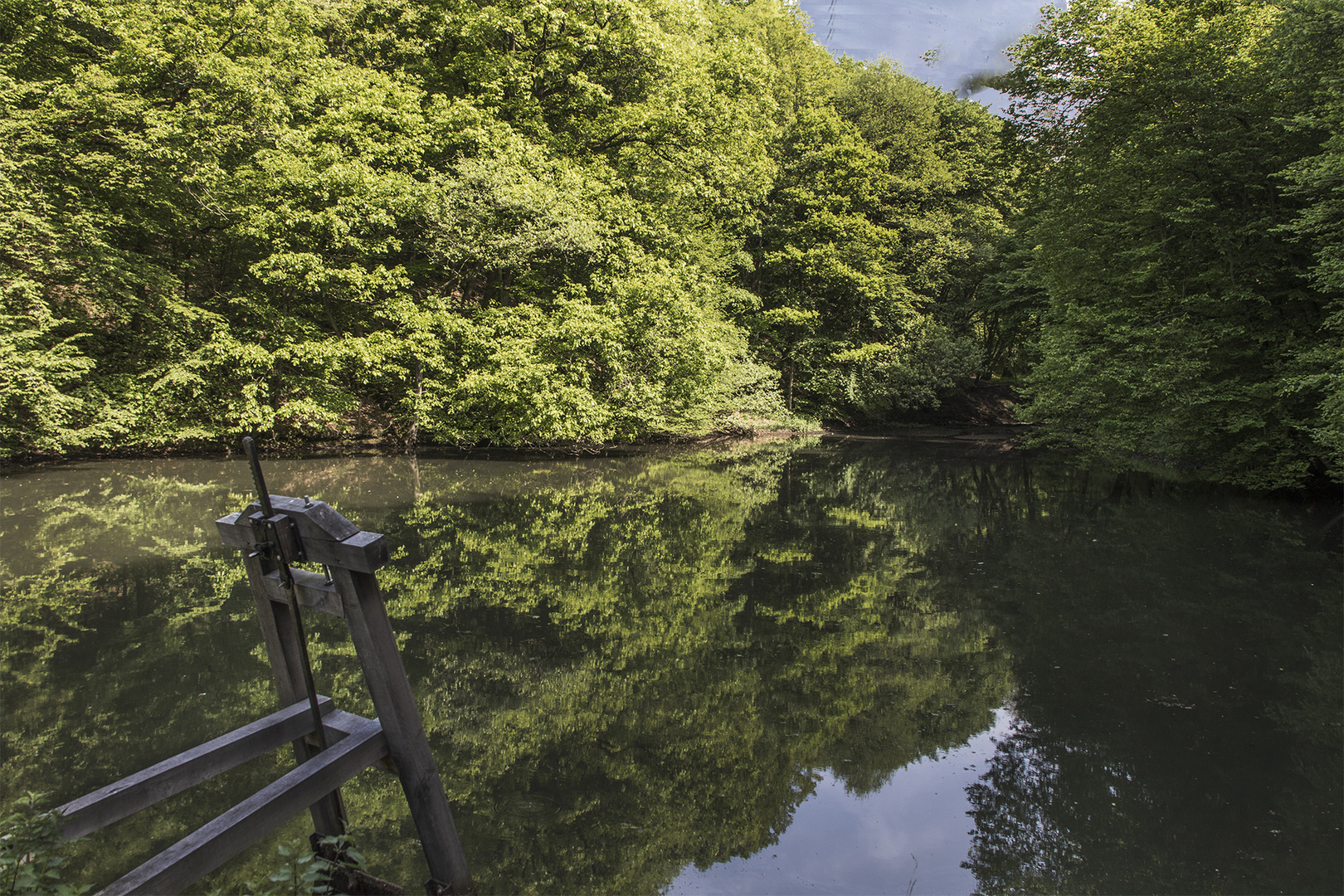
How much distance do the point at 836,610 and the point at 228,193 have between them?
1515 cm

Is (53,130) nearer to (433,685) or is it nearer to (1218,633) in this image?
(433,685)

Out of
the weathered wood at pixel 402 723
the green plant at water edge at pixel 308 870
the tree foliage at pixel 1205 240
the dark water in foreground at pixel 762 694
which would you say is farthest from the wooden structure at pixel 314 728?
the tree foliage at pixel 1205 240

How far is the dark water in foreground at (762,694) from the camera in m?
3.64

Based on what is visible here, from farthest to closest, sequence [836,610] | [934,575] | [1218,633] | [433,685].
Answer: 1. [934,575]
2. [836,610]
3. [1218,633]
4. [433,685]

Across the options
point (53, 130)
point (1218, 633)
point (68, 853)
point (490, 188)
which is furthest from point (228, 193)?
point (1218, 633)

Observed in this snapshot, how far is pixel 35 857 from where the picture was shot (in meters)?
2.22

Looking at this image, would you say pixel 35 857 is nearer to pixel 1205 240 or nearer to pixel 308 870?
pixel 308 870

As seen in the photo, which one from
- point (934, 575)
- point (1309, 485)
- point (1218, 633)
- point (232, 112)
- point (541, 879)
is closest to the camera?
point (541, 879)

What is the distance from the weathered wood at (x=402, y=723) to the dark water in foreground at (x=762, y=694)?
361mm

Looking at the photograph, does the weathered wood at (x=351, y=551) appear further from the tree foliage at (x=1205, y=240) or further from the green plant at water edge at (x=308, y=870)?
the tree foliage at (x=1205, y=240)

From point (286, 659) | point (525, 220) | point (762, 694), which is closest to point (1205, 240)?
point (525, 220)

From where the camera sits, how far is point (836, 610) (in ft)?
23.6

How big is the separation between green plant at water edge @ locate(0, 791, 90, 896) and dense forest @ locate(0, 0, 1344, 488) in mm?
13506

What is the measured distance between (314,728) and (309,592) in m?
0.56
